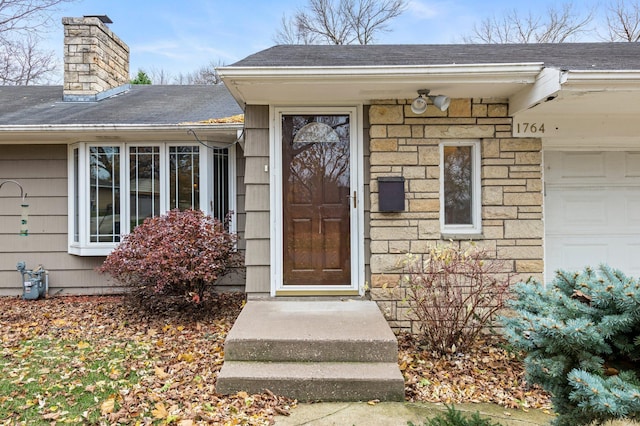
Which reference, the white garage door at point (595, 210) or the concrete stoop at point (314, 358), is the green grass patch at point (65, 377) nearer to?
the concrete stoop at point (314, 358)

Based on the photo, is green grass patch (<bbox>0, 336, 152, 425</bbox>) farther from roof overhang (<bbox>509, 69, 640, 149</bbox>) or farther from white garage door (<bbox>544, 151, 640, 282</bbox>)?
white garage door (<bbox>544, 151, 640, 282</bbox>)

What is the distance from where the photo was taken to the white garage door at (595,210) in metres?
4.77

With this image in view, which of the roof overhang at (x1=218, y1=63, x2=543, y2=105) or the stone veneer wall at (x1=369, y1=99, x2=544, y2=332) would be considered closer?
the roof overhang at (x1=218, y1=63, x2=543, y2=105)

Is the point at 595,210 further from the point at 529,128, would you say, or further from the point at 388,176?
the point at 388,176

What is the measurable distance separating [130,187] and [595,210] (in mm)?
5989

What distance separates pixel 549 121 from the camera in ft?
14.0

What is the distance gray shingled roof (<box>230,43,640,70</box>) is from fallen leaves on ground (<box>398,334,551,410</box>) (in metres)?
2.69

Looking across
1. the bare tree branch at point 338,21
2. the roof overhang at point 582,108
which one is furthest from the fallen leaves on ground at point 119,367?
the bare tree branch at point 338,21

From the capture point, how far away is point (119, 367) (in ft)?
10.8

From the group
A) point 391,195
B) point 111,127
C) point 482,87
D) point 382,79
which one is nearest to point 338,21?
point 111,127

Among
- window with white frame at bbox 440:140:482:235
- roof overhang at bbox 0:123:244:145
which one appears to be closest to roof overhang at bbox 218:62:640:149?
window with white frame at bbox 440:140:482:235

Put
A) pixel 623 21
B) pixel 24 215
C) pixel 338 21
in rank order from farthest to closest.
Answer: pixel 338 21, pixel 623 21, pixel 24 215

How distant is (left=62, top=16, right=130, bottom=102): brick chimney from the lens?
6.29 m

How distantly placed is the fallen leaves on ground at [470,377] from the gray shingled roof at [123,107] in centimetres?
416
